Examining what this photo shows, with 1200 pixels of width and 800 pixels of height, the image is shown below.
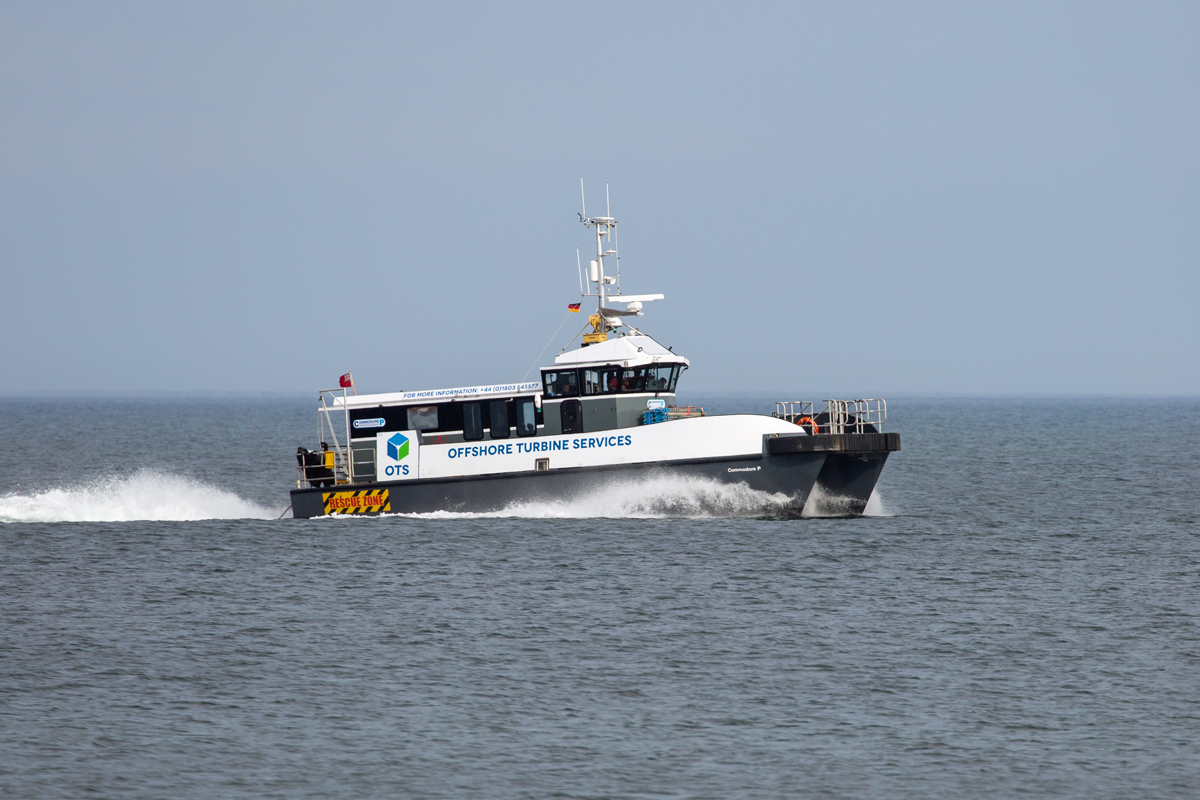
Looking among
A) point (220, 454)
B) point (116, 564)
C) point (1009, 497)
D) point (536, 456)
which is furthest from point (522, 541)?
point (220, 454)

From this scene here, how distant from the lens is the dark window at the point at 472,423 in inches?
1017

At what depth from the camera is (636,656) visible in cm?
1612

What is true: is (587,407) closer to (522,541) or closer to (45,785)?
(522,541)

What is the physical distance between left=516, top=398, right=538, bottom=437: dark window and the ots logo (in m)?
2.40

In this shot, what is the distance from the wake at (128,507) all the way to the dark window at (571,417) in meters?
8.35

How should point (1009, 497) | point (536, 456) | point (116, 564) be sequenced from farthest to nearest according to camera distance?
point (1009, 497) < point (536, 456) < point (116, 564)

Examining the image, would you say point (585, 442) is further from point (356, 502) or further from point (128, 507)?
point (128, 507)

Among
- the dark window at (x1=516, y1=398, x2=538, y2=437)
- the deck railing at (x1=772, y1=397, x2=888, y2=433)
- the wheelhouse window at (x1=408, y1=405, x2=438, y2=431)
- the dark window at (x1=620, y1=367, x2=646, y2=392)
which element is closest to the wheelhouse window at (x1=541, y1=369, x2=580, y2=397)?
the dark window at (x1=516, y1=398, x2=538, y2=437)

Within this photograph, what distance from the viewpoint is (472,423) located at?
2586 centimetres

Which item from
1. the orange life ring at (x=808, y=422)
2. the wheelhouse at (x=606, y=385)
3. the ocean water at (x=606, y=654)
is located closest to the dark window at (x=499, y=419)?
the wheelhouse at (x=606, y=385)

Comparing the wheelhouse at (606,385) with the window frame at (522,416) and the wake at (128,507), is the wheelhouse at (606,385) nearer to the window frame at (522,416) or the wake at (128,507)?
the window frame at (522,416)

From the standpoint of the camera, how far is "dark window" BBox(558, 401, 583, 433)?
25359 mm

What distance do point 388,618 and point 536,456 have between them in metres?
7.48

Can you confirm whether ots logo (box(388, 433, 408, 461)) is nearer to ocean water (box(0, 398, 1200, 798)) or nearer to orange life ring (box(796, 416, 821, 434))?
ocean water (box(0, 398, 1200, 798))
